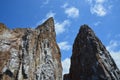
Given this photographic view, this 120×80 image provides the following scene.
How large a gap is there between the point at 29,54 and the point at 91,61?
31.5 meters

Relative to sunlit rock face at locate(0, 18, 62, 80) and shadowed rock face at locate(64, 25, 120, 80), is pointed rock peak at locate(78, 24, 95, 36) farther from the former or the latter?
sunlit rock face at locate(0, 18, 62, 80)

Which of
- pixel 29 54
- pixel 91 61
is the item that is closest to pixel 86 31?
pixel 91 61

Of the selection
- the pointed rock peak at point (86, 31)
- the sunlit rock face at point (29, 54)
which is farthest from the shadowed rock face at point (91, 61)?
the sunlit rock face at point (29, 54)

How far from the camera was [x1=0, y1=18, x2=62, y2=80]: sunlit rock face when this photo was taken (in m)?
50.8

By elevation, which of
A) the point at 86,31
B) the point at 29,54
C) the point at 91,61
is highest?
the point at 29,54

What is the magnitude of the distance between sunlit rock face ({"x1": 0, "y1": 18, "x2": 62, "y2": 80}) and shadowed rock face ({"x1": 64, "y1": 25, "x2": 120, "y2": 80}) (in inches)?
988

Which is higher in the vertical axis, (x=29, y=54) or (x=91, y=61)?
(x=29, y=54)

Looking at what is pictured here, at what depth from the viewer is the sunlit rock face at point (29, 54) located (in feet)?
167

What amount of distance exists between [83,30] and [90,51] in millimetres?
3977

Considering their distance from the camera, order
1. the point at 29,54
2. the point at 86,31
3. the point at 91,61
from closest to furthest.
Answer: the point at 91,61, the point at 86,31, the point at 29,54

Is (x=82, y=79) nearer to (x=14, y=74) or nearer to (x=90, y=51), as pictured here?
(x=90, y=51)

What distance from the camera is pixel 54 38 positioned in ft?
221

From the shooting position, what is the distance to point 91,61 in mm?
24922

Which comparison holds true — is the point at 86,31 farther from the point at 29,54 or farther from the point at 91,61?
the point at 29,54
